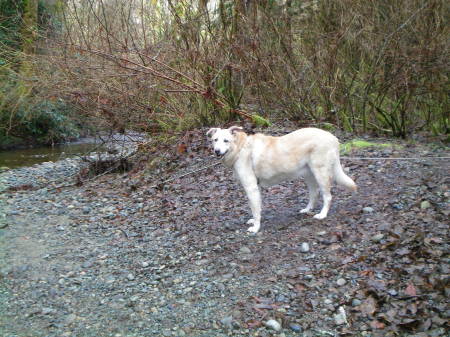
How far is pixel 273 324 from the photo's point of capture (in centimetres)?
442

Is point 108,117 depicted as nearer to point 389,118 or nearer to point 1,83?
point 1,83

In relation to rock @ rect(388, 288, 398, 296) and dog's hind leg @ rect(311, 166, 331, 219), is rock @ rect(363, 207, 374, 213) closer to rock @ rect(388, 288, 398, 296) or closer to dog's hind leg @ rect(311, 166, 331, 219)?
dog's hind leg @ rect(311, 166, 331, 219)

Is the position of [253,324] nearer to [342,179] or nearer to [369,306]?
[369,306]

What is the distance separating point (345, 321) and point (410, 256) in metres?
1.24

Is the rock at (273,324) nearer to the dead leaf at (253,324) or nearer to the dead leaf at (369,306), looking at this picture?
the dead leaf at (253,324)

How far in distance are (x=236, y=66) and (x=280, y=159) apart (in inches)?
183

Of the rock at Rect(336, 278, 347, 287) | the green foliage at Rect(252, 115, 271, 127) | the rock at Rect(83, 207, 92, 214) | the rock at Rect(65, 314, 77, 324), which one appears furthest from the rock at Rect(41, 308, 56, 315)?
the green foliage at Rect(252, 115, 271, 127)

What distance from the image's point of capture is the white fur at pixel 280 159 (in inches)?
248

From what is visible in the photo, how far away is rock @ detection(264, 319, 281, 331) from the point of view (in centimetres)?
439

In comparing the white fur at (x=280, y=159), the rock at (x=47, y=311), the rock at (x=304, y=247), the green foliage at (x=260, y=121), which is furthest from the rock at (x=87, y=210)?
the rock at (x=304, y=247)

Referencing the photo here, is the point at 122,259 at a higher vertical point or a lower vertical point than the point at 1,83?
lower

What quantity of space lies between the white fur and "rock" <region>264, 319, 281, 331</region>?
79.5 inches

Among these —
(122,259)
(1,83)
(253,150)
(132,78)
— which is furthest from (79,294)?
(1,83)

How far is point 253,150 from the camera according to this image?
6551 mm
